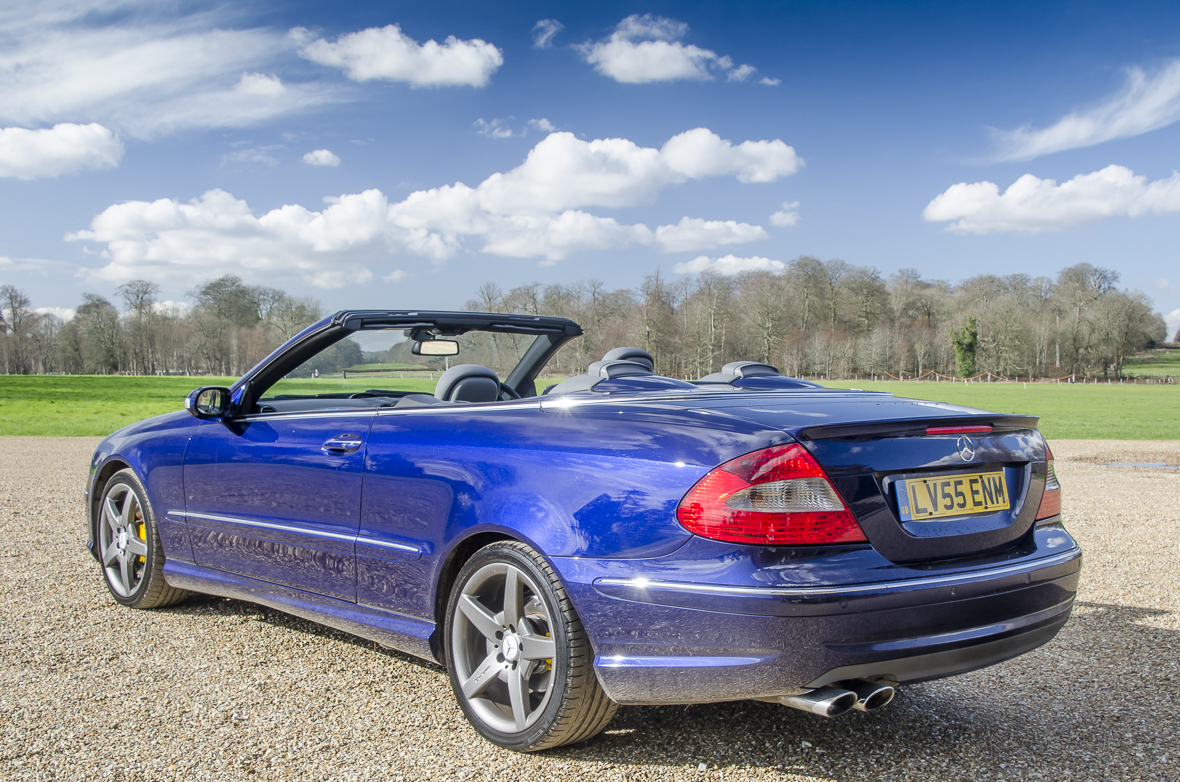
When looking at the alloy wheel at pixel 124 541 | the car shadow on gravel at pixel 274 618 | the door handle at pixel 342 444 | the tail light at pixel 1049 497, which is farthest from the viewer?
the alloy wheel at pixel 124 541

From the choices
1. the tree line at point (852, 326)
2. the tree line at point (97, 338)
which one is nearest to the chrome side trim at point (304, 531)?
the tree line at point (852, 326)

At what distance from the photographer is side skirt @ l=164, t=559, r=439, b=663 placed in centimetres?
313

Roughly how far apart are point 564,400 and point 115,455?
10.3ft

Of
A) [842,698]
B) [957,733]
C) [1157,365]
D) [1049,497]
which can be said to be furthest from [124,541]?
[1157,365]

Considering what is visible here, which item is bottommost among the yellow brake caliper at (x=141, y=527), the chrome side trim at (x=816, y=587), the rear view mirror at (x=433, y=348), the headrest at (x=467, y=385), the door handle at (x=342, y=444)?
the yellow brake caliper at (x=141, y=527)

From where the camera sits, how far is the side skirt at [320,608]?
3.13 metres

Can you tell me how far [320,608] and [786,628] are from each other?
207 cm

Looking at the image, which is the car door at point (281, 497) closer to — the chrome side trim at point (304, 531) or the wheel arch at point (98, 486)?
the chrome side trim at point (304, 531)

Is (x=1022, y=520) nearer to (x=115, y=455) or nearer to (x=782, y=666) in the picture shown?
(x=782, y=666)

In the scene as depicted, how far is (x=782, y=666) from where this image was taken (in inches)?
89.0

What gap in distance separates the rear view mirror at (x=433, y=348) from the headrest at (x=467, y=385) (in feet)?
0.51

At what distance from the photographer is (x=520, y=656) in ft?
9.10

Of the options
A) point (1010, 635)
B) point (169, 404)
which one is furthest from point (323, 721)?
point (169, 404)

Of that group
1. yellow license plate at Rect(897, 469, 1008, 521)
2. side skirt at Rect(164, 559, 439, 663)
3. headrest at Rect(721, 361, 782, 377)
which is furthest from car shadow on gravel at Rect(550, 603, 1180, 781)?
headrest at Rect(721, 361, 782, 377)
